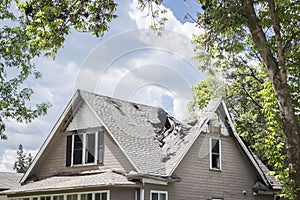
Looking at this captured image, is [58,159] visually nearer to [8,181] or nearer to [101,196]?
[101,196]

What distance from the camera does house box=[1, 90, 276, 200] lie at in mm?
17281

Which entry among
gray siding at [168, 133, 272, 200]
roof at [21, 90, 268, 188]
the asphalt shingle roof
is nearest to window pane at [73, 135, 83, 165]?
roof at [21, 90, 268, 188]

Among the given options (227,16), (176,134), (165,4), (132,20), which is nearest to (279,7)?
(227,16)

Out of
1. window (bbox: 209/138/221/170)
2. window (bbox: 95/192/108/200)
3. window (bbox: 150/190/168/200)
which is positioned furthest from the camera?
window (bbox: 209/138/221/170)

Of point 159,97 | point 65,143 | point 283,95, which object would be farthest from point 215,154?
point 283,95

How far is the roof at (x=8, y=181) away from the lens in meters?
25.1

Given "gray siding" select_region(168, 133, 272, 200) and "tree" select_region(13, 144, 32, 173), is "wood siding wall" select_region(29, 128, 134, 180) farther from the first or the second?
"tree" select_region(13, 144, 32, 173)

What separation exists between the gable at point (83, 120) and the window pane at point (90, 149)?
1.50ft

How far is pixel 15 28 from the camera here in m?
18.8

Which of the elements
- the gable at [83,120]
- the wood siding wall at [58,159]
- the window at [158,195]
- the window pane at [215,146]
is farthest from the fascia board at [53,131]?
the window pane at [215,146]

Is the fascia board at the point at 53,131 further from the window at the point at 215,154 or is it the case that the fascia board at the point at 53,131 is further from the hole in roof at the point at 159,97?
the window at the point at 215,154

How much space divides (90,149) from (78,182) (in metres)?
2.33

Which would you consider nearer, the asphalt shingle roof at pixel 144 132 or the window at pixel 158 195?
the window at pixel 158 195

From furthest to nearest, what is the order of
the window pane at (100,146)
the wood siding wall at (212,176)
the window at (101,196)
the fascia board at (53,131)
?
1. the fascia board at (53,131)
2. the window pane at (100,146)
3. the wood siding wall at (212,176)
4. the window at (101,196)
